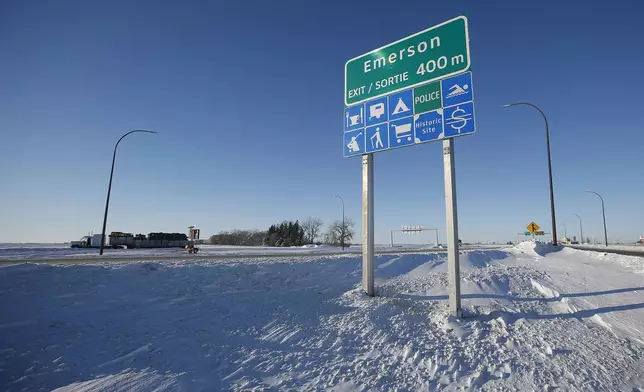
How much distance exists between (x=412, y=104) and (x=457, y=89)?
4.20 feet

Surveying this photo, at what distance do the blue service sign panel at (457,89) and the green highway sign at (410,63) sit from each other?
187 mm

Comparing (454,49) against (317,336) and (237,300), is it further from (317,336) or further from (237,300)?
(237,300)

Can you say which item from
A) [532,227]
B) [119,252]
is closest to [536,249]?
[532,227]

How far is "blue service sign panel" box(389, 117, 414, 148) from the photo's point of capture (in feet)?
30.4

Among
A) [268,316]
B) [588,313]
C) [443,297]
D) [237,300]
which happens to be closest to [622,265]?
[588,313]

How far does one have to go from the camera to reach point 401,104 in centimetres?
963

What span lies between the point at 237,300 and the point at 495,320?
6.62 metres

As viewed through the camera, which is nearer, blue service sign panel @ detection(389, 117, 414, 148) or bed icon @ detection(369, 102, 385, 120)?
blue service sign panel @ detection(389, 117, 414, 148)

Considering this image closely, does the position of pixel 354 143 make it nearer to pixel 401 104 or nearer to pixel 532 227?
pixel 401 104

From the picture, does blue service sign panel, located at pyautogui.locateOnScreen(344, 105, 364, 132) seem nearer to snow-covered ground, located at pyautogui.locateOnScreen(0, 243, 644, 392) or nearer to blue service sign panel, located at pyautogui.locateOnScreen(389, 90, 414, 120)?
blue service sign panel, located at pyautogui.locateOnScreen(389, 90, 414, 120)

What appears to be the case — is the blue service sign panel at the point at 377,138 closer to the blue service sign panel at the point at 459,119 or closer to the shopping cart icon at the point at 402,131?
the shopping cart icon at the point at 402,131

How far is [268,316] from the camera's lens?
8188 millimetres

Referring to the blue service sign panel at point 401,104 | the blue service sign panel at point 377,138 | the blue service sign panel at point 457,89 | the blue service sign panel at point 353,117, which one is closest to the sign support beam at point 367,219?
the blue service sign panel at point 377,138

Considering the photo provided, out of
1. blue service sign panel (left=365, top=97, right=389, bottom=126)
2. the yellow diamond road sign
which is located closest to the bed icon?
blue service sign panel (left=365, top=97, right=389, bottom=126)
